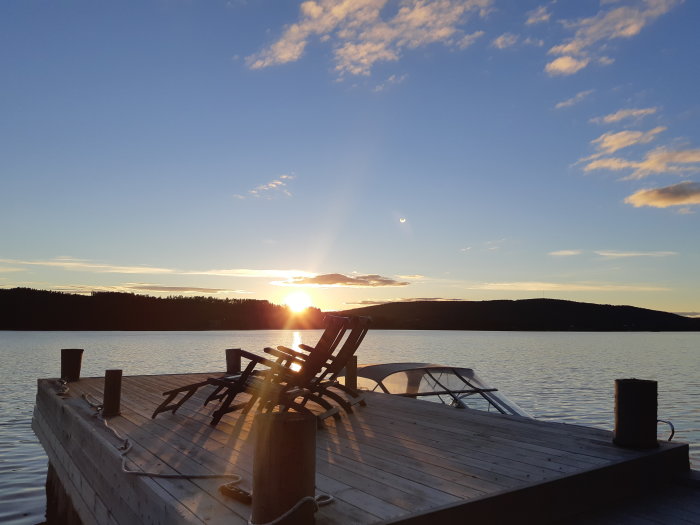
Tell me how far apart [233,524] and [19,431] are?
52.4 feet

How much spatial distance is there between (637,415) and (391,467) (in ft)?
8.32

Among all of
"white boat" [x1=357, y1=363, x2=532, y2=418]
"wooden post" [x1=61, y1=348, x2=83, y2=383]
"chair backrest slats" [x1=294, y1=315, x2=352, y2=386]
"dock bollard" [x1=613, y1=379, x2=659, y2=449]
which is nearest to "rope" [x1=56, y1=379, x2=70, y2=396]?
"wooden post" [x1=61, y1=348, x2=83, y2=383]

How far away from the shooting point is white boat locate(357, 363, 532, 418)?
11914 mm

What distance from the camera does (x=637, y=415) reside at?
5152 millimetres

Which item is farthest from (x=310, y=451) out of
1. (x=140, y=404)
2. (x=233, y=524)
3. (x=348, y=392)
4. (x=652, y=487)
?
(x=140, y=404)

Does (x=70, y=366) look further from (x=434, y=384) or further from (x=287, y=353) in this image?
(x=434, y=384)

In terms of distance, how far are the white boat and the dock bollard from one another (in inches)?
253

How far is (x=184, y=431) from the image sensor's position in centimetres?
631

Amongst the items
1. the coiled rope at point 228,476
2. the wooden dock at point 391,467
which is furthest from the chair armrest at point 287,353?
the coiled rope at point 228,476

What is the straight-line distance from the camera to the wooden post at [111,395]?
7.38 meters

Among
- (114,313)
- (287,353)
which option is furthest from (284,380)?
(114,313)

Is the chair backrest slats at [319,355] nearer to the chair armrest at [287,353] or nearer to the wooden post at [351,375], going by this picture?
the chair armrest at [287,353]

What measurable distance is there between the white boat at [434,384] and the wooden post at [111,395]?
21.5 feet

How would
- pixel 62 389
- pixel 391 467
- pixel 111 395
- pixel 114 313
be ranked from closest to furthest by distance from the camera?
1. pixel 391 467
2. pixel 111 395
3. pixel 62 389
4. pixel 114 313
